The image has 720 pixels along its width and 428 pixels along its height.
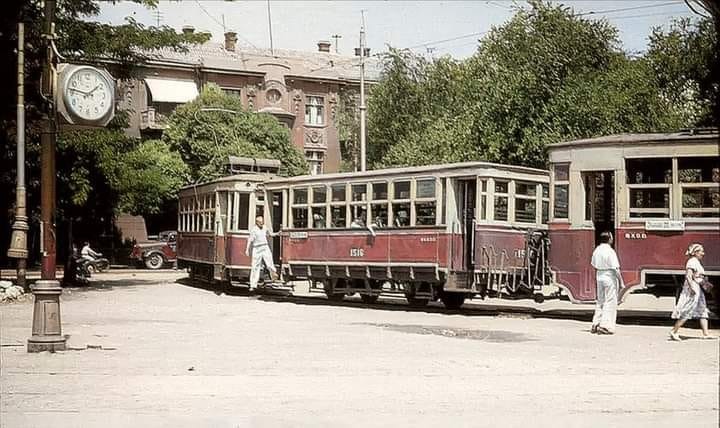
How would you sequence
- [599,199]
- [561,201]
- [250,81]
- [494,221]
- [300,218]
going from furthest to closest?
[300,218], [494,221], [561,201], [599,199], [250,81]

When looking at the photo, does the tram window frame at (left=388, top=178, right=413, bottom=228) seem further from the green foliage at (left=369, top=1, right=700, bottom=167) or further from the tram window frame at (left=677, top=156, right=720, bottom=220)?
the tram window frame at (left=677, top=156, right=720, bottom=220)

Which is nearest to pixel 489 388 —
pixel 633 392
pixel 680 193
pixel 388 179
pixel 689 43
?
pixel 633 392

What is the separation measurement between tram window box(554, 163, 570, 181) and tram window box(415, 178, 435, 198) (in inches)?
87.7

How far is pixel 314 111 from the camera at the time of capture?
51.2 ft

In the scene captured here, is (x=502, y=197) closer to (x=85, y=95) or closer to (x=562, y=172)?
(x=562, y=172)

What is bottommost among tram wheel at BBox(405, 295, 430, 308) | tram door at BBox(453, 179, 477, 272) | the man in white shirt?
tram wheel at BBox(405, 295, 430, 308)

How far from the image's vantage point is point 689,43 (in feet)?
43.1

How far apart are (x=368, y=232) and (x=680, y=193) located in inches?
226

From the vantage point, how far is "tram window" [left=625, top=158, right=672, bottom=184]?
1213 centimetres

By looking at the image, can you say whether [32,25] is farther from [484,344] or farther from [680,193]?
[680,193]

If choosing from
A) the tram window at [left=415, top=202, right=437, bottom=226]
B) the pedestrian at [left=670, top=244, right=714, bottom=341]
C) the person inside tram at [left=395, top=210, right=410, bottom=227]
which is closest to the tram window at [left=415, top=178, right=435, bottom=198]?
the tram window at [left=415, top=202, right=437, bottom=226]

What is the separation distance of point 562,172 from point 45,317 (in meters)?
7.24

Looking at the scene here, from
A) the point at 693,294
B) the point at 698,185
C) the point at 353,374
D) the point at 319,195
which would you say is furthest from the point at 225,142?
the point at 353,374

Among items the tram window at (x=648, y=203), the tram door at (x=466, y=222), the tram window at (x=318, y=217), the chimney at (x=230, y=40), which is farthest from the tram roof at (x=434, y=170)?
the chimney at (x=230, y=40)
